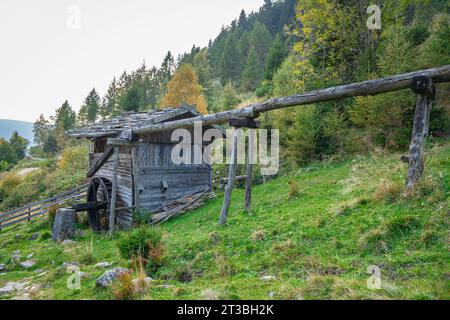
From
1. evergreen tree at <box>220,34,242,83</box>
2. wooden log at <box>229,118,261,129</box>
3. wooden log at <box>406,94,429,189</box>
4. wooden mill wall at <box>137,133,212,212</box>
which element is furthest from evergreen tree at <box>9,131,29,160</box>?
wooden log at <box>406,94,429,189</box>

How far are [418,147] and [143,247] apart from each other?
5.99 m

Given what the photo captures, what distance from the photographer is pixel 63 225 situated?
1059cm

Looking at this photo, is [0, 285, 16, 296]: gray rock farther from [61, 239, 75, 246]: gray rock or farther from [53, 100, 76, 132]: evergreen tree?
[53, 100, 76, 132]: evergreen tree

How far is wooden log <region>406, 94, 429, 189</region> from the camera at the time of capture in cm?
590

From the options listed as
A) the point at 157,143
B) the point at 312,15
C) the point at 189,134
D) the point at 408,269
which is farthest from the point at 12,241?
the point at 312,15

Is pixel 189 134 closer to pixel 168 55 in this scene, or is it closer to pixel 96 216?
pixel 96 216

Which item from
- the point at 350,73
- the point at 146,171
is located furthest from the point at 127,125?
the point at 350,73

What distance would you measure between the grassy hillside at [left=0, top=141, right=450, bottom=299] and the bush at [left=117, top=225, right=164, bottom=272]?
0.23 metres

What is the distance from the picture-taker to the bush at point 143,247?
5.66 meters

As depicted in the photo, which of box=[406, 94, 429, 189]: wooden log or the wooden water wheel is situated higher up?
box=[406, 94, 429, 189]: wooden log

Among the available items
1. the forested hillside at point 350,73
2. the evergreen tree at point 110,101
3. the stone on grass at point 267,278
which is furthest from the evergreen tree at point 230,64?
the stone on grass at point 267,278

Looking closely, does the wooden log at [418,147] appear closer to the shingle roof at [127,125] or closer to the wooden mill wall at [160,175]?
the shingle roof at [127,125]

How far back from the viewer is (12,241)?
1157 centimetres

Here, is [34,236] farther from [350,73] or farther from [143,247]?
[350,73]
